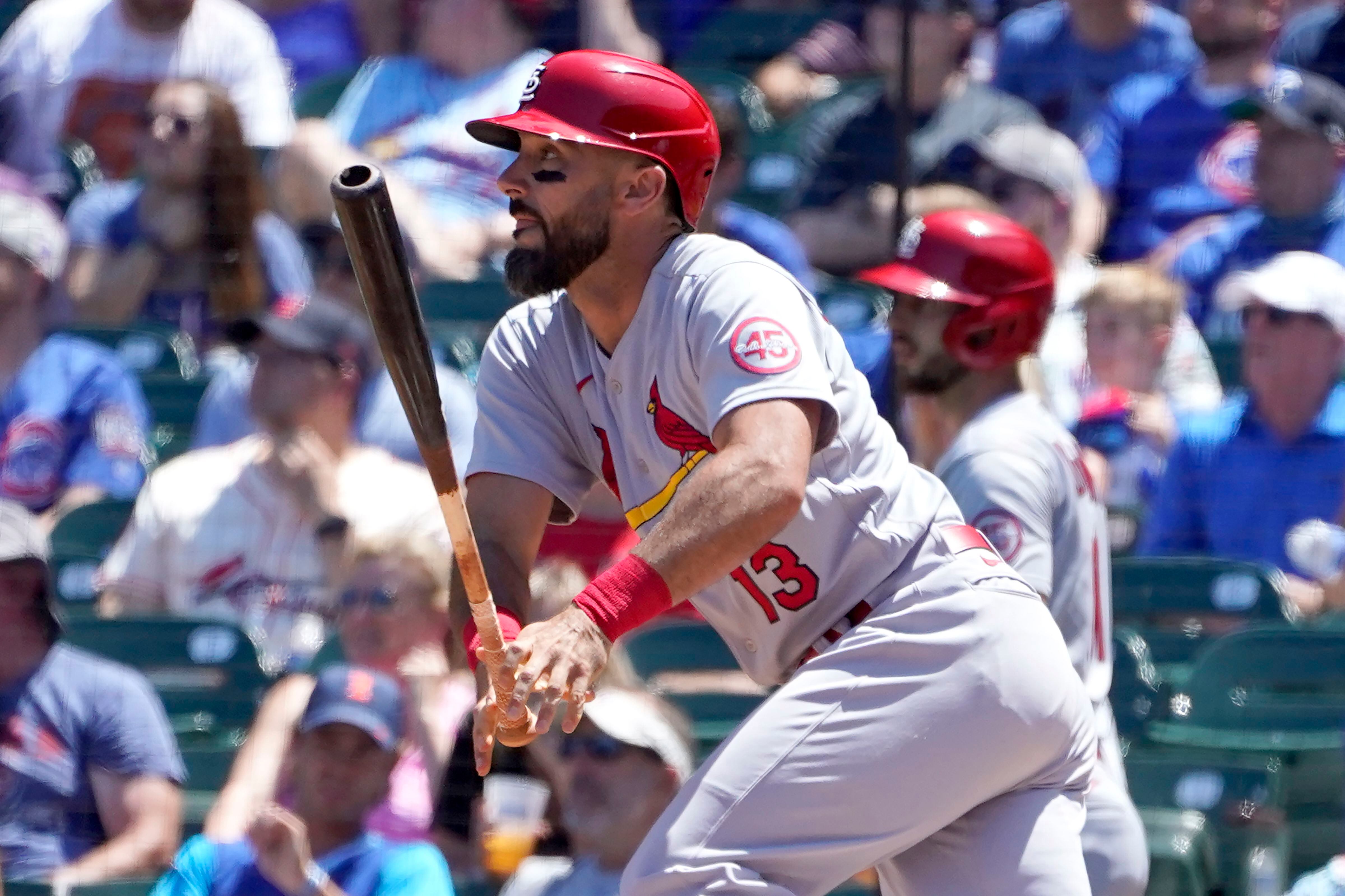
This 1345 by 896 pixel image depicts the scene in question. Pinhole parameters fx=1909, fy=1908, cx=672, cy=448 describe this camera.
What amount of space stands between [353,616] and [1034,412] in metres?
1.82

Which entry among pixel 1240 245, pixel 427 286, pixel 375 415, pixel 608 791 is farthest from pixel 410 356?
pixel 1240 245

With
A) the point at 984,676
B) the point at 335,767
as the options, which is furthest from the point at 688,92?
the point at 335,767

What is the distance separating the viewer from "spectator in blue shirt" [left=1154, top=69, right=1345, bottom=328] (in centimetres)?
521

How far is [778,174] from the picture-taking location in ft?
20.7

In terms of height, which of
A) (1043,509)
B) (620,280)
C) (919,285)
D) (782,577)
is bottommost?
(1043,509)

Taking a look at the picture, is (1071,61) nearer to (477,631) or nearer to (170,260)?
(170,260)

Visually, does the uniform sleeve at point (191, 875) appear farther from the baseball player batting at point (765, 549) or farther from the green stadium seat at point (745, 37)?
the green stadium seat at point (745, 37)

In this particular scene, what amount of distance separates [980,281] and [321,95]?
150 inches

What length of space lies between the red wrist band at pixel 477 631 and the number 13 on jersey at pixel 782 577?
29 centimetres

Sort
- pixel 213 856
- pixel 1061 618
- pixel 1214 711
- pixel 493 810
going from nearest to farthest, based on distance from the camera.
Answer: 1. pixel 1061 618
2. pixel 213 856
3. pixel 493 810
4. pixel 1214 711

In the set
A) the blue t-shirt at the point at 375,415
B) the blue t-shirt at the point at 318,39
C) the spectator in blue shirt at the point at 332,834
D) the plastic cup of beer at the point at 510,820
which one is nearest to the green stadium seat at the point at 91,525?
the blue t-shirt at the point at 375,415

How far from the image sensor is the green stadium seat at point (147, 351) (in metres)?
5.68

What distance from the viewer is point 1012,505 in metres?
3.09

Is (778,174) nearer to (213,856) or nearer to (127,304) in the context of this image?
(127,304)
